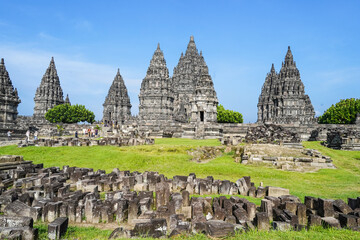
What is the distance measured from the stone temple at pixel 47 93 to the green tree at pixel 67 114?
5399 millimetres

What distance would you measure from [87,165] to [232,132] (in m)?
26.1

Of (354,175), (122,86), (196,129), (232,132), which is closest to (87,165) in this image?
(354,175)

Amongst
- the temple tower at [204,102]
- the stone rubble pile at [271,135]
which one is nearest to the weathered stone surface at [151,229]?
the stone rubble pile at [271,135]

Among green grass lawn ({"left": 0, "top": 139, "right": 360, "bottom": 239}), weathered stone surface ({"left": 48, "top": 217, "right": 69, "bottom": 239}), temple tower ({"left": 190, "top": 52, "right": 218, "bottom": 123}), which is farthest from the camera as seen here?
temple tower ({"left": 190, "top": 52, "right": 218, "bottom": 123})

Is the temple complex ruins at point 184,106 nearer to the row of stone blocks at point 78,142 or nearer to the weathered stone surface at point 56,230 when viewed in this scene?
the row of stone blocks at point 78,142

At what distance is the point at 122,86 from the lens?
2921 inches

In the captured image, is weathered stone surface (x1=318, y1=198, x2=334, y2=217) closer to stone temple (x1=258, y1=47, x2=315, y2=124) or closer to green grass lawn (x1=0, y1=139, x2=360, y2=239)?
green grass lawn (x1=0, y1=139, x2=360, y2=239)

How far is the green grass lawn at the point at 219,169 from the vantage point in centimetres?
620

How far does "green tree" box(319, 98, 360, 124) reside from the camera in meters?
48.8

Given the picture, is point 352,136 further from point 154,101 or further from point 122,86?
point 122,86

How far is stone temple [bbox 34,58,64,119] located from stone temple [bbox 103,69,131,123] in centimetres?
1467

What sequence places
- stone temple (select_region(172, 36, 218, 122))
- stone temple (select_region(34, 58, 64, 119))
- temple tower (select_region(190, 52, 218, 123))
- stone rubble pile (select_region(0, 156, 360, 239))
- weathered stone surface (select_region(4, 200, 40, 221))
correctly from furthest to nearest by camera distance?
stone temple (select_region(172, 36, 218, 122))
stone temple (select_region(34, 58, 64, 119))
temple tower (select_region(190, 52, 218, 123))
weathered stone surface (select_region(4, 200, 40, 221))
stone rubble pile (select_region(0, 156, 360, 239))

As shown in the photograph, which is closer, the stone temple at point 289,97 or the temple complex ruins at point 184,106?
the temple complex ruins at point 184,106

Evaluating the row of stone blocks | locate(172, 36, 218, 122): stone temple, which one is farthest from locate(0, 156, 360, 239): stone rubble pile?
locate(172, 36, 218, 122): stone temple
